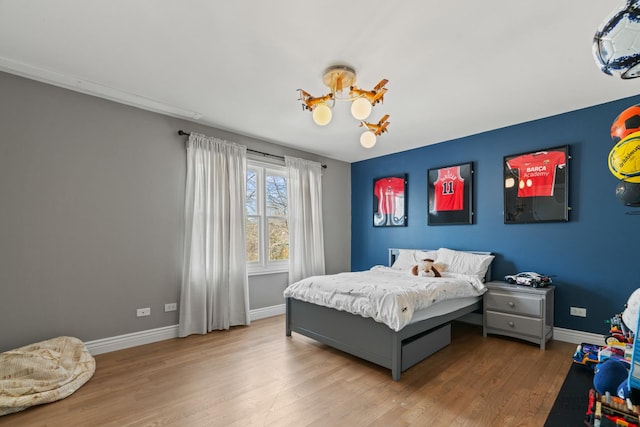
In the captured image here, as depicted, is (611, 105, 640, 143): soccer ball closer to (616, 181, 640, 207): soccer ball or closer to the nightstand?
(616, 181, 640, 207): soccer ball

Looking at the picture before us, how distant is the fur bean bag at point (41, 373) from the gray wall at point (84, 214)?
0.31 meters

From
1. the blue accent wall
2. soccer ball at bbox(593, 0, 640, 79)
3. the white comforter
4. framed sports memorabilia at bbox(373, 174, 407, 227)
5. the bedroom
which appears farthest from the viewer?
framed sports memorabilia at bbox(373, 174, 407, 227)

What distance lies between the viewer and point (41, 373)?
89.6 inches

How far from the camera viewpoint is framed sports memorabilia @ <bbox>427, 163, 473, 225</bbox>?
420 cm

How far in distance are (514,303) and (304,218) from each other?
9.84 feet

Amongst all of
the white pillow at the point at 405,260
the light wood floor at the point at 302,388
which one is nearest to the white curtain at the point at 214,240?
the light wood floor at the point at 302,388

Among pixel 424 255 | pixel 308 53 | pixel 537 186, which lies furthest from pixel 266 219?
pixel 537 186

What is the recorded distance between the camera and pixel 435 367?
2740 mm

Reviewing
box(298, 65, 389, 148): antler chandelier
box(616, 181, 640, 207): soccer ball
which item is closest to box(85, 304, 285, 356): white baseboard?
box(298, 65, 389, 148): antler chandelier

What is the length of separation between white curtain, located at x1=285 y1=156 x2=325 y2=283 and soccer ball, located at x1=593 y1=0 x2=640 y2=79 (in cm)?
398

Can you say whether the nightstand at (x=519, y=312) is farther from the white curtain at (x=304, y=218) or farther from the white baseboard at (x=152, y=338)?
the white curtain at (x=304, y=218)

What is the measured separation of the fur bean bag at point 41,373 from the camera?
2086 millimetres

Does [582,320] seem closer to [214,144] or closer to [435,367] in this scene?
[435,367]

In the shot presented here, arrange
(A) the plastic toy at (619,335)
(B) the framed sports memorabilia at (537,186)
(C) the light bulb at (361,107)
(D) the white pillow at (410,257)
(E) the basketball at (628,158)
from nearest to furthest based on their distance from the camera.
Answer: (E) the basketball at (628,158)
(A) the plastic toy at (619,335)
(C) the light bulb at (361,107)
(B) the framed sports memorabilia at (537,186)
(D) the white pillow at (410,257)
